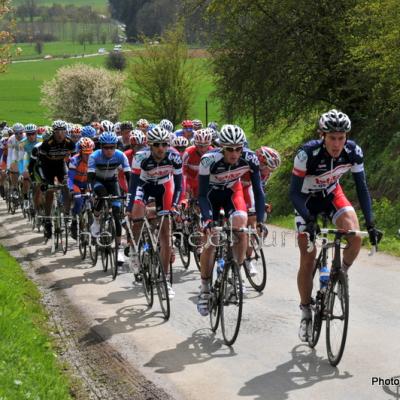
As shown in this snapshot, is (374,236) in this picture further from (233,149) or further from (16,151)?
(16,151)

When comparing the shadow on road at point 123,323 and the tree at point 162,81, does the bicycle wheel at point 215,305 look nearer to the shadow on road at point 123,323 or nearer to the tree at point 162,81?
the shadow on road at point 123,323

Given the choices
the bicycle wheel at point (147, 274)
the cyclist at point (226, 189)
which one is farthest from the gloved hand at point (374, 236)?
the bicycle wheel at point (147, 274)

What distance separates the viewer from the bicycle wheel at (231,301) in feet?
24.0

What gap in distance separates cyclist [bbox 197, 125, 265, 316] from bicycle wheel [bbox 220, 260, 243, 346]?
0.42 meters

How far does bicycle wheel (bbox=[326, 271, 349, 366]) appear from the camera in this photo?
21.1 ft

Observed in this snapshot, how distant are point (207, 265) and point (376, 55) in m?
12.8

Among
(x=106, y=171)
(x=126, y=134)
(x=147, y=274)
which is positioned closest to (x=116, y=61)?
(x=126, y=134)

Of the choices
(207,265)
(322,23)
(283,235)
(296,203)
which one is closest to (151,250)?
(207,265)

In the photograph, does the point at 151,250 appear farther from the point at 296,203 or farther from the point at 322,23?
the point at 322,23

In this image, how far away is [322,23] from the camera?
21844 millimetres

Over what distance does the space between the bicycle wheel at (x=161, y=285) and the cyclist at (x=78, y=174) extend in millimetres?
4087

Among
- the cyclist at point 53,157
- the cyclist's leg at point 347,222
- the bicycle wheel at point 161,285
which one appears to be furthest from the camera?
the cyclist at point 53,157

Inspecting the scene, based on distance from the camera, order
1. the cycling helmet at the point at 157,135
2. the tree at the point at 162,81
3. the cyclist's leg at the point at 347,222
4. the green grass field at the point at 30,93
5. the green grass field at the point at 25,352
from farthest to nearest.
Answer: the green grass field at the point at 30,93 < the tree at the point at 162,81 < the cycling helmet at the point at 157,135 < the cyclist's leg at the point at 347,222 < the green grass field at the point at 25,352

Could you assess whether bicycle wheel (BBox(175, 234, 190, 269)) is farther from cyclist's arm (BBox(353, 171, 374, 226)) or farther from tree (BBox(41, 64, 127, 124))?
tree (BBox(41, 64, 127, 124))
